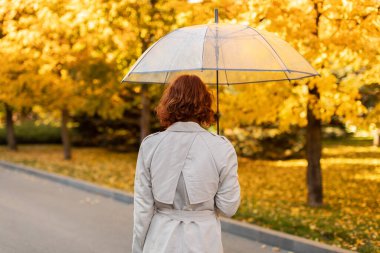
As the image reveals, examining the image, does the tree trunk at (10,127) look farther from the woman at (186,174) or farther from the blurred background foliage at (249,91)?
the woman at (186,174)

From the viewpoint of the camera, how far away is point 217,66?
4488mm

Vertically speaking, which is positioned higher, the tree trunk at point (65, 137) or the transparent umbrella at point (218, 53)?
the transparent umbrella at point (218, 53)

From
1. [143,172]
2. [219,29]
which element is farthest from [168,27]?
[143,172]

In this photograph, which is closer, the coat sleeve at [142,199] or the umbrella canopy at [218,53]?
the coat sleeve at [142,199]

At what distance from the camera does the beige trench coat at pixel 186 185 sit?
3.01 m

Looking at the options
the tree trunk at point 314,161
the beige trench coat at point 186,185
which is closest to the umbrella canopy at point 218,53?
the beige trench coat at point 186,185

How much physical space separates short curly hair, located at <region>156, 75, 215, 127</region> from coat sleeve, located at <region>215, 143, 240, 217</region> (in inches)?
9.9

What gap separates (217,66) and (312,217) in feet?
15.1

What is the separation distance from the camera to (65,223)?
8.30 metres

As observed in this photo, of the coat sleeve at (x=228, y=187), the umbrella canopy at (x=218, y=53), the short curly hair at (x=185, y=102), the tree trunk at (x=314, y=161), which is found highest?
the umbrella canopy at (x=218, y=53)

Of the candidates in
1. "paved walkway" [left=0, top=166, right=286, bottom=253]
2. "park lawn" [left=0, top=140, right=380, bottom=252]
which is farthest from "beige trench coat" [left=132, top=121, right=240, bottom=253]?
"park lawn" [left=0, top=140, right=380, bottom=252]

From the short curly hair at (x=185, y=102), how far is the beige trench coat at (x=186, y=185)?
49 mm

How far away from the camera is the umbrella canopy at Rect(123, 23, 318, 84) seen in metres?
4.33

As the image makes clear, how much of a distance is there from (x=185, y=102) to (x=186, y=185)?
1.45 feet
